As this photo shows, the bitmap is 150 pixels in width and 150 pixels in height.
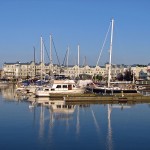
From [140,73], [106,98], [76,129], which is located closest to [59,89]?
[106,98]

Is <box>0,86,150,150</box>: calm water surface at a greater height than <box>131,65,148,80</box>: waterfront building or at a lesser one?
lesser

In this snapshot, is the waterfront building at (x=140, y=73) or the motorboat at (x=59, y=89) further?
the waterfront building at (x=140, y=73)

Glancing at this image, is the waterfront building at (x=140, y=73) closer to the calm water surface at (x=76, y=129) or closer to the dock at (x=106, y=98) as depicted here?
the dock at (x=106, y=98)

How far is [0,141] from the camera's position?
2247 cm

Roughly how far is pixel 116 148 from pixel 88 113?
15503 mm

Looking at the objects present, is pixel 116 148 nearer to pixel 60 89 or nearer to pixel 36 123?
pixel 36 123

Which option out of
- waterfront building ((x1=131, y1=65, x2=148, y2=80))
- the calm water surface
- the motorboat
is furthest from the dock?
waterfront building ((x1=131, y1=65, x2=148, y2=80))

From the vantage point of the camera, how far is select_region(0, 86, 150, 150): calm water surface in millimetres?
21625

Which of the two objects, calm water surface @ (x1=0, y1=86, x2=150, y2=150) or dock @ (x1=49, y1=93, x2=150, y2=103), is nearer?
calm water surface @ (x1=0, y1=86, x2=150, y2=150)

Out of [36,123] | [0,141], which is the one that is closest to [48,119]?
[36,123]

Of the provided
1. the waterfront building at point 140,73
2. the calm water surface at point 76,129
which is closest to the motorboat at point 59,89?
the calm water surface at point 76,129

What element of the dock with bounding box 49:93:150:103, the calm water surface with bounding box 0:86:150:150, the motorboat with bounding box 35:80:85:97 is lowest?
the calm water surface with bounding box 0:86:150:150

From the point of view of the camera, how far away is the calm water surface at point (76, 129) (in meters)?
21.6

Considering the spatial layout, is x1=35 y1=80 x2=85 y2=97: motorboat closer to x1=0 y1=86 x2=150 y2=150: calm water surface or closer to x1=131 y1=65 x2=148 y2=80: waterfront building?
x1=0 y1=86 x2=150 y2=150: calm water surface
